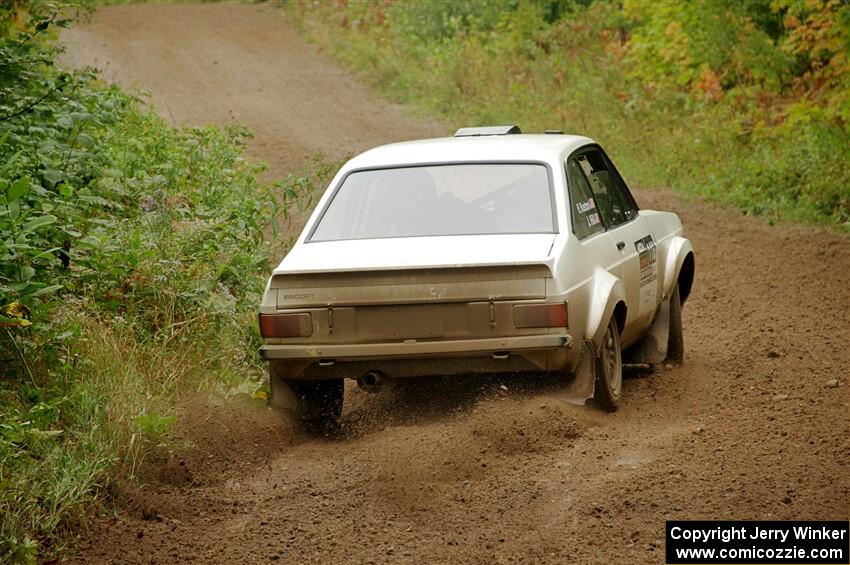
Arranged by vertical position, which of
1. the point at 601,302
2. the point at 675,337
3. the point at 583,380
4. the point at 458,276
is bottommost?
the point at 675,337

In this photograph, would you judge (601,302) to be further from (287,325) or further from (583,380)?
(287,325)

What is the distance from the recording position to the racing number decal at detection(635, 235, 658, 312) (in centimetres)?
797

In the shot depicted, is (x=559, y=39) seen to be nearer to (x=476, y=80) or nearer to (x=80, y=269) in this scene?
(x=476, y=80)

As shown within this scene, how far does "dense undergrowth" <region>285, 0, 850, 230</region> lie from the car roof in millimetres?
7228

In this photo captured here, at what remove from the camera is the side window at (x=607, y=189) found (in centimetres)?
784

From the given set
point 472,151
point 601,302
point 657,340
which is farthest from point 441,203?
point 657,340

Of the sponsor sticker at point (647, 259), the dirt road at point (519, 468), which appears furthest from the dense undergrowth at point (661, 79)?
the sponsor sticker at point (647, 259)

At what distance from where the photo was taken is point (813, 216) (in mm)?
14477

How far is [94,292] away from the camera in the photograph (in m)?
7.74

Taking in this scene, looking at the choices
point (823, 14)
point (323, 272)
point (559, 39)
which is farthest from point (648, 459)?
point (559, 39)

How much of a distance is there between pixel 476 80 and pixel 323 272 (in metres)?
16.7

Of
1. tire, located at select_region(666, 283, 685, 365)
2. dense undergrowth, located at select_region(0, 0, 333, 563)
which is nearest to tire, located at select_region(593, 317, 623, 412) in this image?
tire, located at select_region(666, 283, 685, 365)

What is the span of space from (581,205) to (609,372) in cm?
98

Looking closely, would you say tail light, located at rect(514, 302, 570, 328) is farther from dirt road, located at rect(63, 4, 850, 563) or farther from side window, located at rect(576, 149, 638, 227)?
side window, located at rect(576, 149, 638, 227)
